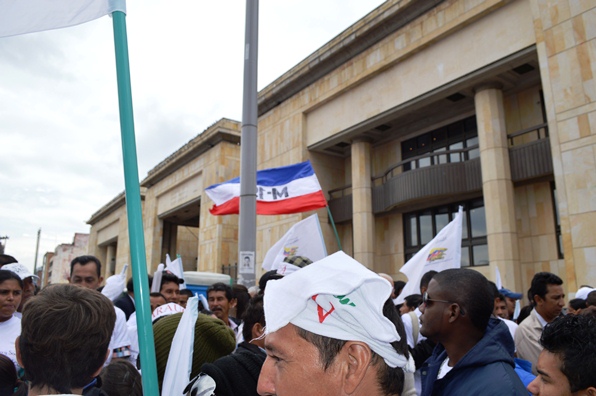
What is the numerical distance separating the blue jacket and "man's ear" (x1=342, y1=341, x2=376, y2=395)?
103 cm

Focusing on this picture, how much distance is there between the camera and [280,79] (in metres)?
20.2

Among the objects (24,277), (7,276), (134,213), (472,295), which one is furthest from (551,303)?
(24,277)

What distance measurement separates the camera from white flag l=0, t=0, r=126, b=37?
6.81 ft

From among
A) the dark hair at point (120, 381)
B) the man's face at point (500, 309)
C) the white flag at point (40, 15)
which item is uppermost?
the white flag at point (40, 15)

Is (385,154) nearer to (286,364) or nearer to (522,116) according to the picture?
(522,116)

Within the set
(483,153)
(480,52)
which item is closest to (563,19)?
(480,52)

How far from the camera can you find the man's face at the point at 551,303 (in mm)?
4098

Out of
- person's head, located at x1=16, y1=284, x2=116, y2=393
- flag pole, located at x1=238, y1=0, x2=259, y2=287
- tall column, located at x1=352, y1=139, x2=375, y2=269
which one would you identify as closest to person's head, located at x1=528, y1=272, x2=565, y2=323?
flag pole, located at x1=238, y1=0, x2=259, y2=287

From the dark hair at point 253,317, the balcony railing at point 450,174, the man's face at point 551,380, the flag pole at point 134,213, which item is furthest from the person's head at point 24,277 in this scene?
the balcony railing at point 450,174

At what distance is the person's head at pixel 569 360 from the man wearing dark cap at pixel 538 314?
7.03 feet

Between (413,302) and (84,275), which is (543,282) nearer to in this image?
(413,302)

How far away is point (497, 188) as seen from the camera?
504 inches

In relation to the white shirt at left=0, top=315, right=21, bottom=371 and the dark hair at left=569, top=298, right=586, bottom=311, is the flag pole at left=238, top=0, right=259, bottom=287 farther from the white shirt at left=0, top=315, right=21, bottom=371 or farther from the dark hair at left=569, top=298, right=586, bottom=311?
the dark hair at left=569, top=298, right=586, bottom=311

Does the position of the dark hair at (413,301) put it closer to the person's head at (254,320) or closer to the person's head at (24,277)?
the person's head at (254,320)
